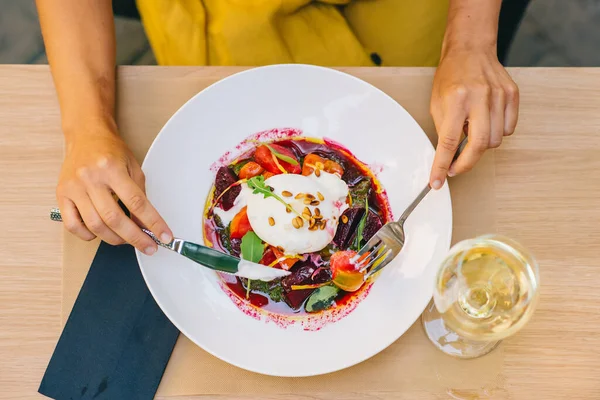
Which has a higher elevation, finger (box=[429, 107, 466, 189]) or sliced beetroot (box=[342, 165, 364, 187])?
finger (box=[429, 107, 466, 189])

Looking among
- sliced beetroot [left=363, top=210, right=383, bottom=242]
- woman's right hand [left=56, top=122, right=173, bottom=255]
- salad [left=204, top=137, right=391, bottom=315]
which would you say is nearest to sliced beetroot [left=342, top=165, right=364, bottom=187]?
salad [left=204, top=137, right=391, bottom=315]

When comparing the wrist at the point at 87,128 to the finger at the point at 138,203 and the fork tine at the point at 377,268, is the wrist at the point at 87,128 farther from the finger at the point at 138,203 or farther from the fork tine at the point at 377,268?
the fork tine at the point at 377,268

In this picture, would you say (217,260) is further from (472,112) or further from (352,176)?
(472,112)

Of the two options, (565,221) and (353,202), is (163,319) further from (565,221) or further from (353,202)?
(565,221)

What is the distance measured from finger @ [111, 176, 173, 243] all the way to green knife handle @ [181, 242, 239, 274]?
0.08m

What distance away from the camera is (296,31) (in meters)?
1.63

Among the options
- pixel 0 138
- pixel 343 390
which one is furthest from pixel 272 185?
pixel 0 138

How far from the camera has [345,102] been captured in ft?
4.55

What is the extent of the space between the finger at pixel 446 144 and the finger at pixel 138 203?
658 mm

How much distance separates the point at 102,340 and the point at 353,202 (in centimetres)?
73

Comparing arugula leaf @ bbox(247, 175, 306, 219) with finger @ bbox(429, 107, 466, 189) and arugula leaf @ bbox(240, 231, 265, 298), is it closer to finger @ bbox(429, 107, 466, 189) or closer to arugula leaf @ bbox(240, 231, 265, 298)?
arugula leaf @ bbox(240, 231, 265, 298)

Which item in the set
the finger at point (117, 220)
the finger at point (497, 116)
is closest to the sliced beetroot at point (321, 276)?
the finger at point (117, 220)

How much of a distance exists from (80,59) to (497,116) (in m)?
1.07

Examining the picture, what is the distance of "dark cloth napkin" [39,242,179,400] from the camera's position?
1315 mm
